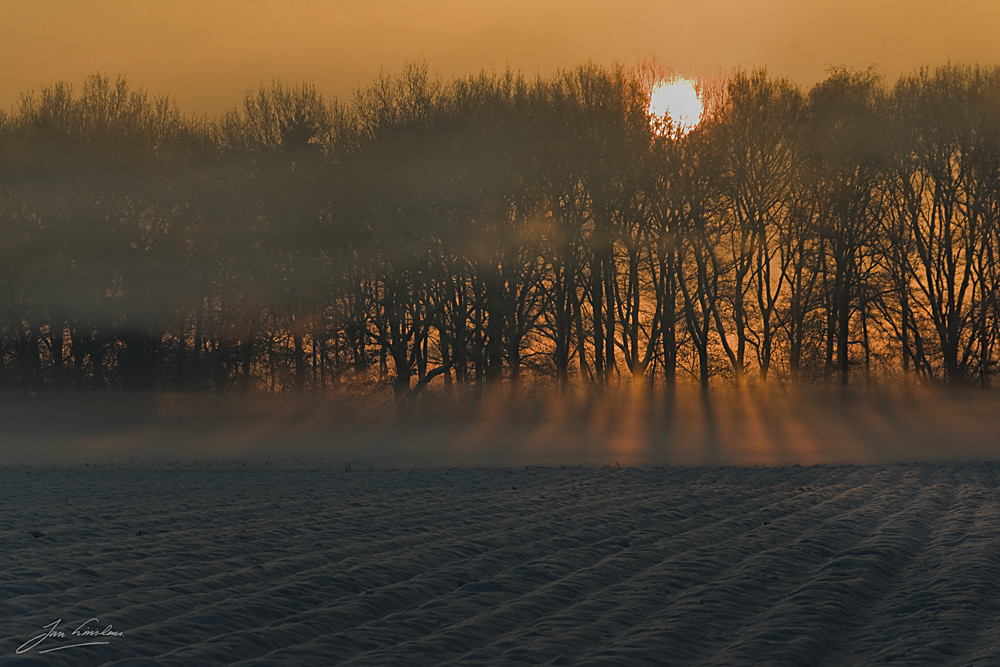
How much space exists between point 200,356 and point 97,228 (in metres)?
6.06

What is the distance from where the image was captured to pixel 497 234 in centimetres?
4053

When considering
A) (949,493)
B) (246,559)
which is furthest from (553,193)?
(246,559)

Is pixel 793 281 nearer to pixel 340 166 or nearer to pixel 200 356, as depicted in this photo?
pixel 340 166

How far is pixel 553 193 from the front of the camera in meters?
40.7

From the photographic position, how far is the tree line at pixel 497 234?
39.8 metres
